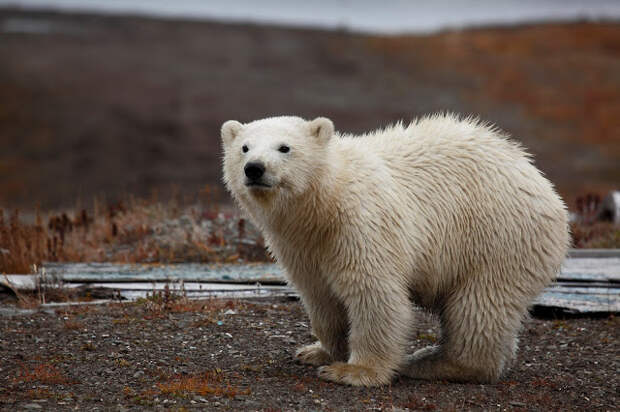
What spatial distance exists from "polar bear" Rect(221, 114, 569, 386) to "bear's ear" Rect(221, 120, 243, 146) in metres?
0.01

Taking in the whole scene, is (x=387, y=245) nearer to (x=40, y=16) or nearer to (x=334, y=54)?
(x=334, y=54)

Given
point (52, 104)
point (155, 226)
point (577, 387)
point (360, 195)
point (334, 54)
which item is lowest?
point (577, 387)

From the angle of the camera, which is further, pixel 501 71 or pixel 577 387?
pixel 501 71

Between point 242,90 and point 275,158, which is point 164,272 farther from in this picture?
point 242,90

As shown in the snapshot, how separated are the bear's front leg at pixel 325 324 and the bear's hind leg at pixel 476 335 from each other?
0.55 metres

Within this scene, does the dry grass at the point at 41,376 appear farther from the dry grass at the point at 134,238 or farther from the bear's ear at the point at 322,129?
the dry grass at the point at 134,238

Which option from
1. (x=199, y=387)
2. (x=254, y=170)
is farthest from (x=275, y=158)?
(x=199, y=387)

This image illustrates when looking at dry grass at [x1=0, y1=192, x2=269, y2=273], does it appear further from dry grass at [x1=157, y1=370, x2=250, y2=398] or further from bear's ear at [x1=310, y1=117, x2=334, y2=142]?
bear's ear at [x1=310, y1=117, x2=334, y2=142]

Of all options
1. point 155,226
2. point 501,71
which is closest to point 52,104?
point 501,71

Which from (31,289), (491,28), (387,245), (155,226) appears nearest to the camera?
(387,245)

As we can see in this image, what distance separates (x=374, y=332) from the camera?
5.68 metres

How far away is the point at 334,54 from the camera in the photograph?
129ft

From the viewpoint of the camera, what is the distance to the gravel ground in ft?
17.3

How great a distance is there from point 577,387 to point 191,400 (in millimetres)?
2997
